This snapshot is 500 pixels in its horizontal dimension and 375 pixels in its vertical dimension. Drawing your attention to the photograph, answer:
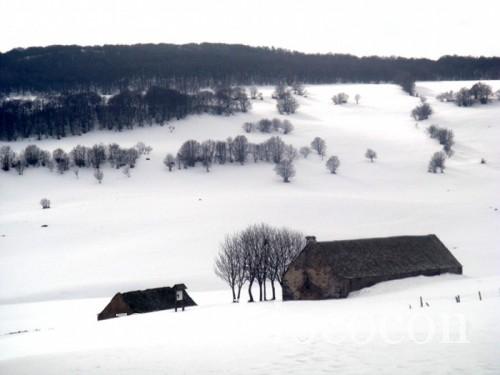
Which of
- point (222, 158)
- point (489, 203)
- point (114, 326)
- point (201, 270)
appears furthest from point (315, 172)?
point (114, 326)

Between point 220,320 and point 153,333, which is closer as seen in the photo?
point 153,333

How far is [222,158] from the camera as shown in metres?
132

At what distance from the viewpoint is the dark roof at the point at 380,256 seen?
149 feet

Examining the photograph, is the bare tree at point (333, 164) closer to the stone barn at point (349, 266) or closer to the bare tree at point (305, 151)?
the bare tree at point (305, 151)

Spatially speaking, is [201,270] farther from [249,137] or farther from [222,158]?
[249,137]

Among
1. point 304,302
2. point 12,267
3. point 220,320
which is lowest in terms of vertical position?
point 12,267

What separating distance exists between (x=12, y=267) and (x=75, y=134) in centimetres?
9401

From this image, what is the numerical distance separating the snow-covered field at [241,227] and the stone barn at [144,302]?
2.21 meters

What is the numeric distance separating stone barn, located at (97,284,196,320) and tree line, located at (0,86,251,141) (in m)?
114

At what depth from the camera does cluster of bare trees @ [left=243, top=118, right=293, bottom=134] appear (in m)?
156

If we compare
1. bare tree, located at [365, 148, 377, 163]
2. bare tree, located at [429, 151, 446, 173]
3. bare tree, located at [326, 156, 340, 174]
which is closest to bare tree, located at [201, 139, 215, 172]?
bare tree, located at [326, 156, 340, 174]

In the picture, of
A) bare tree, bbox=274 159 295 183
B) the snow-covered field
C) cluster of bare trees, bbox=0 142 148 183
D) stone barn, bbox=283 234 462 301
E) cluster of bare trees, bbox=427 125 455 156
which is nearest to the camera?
the snow-covered field

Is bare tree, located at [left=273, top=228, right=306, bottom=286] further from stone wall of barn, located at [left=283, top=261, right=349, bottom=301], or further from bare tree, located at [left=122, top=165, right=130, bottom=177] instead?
bare tree, located at [left=122, top=165, right=130, bottom=177]

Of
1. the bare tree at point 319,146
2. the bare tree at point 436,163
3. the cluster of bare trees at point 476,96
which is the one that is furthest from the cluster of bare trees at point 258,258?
the cluster of bare trees at point 476,96
